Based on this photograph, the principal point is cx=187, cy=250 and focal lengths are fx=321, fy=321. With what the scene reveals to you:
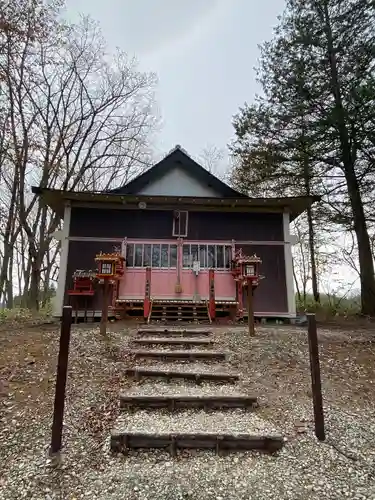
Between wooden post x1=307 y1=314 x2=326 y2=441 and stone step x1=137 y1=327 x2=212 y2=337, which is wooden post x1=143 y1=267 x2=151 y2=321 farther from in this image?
wooden post x1=307 y1=314 x2=326 y2=441

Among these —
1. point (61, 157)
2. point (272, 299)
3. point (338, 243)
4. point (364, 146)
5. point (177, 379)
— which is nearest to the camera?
point (177, 379)

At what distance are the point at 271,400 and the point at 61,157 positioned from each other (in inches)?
519

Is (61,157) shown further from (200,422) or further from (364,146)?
(200,422)

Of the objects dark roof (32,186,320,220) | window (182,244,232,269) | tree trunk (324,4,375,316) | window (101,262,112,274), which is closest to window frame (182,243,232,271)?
window (182,244,232,269)

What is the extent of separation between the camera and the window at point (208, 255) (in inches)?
332

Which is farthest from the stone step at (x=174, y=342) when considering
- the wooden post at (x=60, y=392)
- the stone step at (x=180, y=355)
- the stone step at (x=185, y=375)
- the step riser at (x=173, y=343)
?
the wooden post at (x=60, y=392)

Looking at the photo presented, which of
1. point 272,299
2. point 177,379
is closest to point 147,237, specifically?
point 272,299

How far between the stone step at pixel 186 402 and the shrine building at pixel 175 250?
14.3ft

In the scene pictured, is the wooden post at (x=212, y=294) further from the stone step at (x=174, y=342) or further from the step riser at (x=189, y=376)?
the step riser at (x=189, y=376)

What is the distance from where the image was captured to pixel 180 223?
856 centimetres

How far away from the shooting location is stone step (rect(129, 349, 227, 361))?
15.4 feet

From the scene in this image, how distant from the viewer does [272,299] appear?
27.1ft

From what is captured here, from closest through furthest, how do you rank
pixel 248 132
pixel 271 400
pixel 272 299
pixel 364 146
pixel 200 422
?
pixel 200 422
pixel 271 400
pixel 272 299
pixel 364 146
pixel 248 132

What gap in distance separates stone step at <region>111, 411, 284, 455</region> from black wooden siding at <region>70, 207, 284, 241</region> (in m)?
5.86
